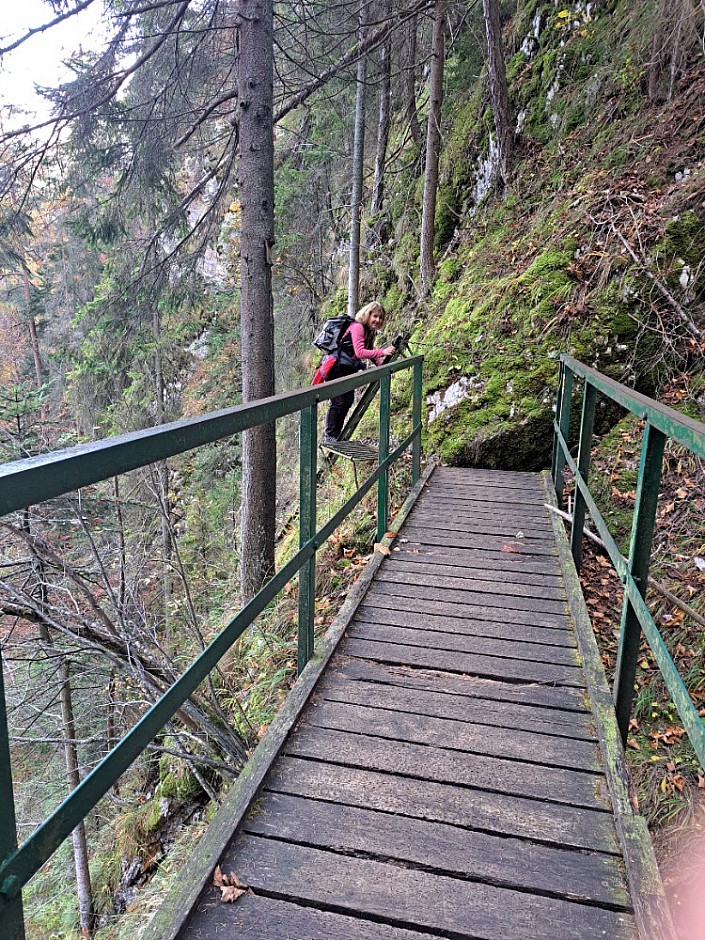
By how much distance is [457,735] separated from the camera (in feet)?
8.32

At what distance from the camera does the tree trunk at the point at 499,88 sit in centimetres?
895

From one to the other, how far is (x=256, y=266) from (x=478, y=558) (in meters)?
3.68

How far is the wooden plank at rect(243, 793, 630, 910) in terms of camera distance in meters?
1.82

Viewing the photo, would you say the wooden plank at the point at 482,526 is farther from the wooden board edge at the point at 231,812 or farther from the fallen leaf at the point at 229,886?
the fallen leaf at the point at 229,886

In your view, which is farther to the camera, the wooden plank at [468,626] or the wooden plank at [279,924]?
the wooden plank at [468,626]

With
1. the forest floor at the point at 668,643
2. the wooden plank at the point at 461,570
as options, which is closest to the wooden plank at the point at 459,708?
the forest floor at the point at 668,643

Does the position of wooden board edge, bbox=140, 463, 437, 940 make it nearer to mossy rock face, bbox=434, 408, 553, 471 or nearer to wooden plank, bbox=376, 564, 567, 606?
wooden plank, bbox=376, 564, 567, 606

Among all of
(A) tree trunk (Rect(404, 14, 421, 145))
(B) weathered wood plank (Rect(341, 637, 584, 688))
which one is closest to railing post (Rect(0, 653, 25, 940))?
(B) weathered wood plank (Rect(341, 637, 584, 688))

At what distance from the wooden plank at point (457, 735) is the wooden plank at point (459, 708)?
37mm

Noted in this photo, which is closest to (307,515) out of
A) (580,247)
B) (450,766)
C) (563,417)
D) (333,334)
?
(450,766)

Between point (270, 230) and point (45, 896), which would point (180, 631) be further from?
point (270, 230)

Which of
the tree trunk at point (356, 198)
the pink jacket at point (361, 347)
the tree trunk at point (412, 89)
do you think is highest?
the tree trunk at point (412, 89)

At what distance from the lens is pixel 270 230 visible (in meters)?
6.14

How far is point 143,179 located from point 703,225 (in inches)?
249
